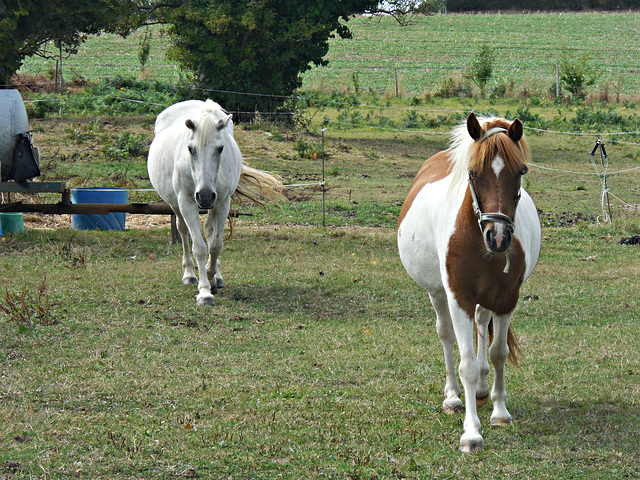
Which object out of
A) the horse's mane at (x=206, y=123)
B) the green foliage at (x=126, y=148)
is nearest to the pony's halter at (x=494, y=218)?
the horse's mane at (x=206, y=123)

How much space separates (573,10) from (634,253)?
69.0 m

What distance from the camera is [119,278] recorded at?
28.9 ft

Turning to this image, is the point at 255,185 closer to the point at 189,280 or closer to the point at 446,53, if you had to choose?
the point at 189,280

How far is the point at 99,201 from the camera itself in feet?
37.7

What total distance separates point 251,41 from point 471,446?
2087cm

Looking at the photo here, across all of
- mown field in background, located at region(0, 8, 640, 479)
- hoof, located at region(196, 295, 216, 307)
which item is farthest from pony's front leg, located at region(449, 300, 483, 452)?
hoof, located at region(196, 295, 216, 307)

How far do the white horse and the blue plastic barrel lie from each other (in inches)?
90.4

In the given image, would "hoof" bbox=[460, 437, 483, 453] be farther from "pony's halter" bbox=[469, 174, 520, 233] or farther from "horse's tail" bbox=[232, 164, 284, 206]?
"horse's tail" bbox=[232, 164, 284, 206]

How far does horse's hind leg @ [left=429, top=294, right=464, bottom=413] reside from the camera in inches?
192

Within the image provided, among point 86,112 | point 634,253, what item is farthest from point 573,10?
point 634,253

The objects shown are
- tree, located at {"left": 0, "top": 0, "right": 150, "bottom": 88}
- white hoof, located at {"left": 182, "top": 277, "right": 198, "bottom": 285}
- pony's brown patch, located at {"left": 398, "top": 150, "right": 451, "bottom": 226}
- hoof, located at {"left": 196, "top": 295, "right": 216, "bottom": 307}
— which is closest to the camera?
pony's brown patch, located at {"left": 398, "top": 150, "right": 451, "bottom": 226}

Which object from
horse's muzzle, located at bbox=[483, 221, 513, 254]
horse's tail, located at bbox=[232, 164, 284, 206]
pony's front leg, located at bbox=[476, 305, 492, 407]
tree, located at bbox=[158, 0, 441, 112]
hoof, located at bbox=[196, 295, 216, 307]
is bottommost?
hoof, located at bbox=[196, 295, 216, 307]

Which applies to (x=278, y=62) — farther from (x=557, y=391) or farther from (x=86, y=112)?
(x=557, y=391)

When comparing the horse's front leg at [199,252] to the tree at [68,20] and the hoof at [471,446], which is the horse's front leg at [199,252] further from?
the tree at [68,20]
